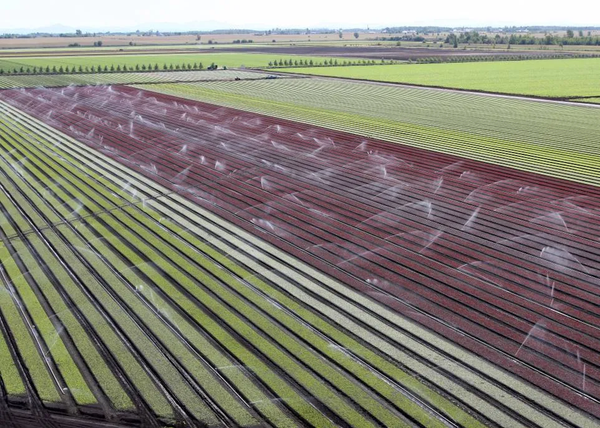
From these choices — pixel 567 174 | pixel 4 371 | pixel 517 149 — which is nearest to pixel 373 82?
pixel 517 149

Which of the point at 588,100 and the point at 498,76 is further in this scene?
the point at 498,76

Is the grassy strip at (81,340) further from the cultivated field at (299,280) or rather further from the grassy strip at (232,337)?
the grassy strip at (232,337)

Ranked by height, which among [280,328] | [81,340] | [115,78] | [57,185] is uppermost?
[115,78]

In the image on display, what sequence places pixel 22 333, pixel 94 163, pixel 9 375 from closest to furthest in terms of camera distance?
pixel 9 375, pixel 22 333, pixel 94 163

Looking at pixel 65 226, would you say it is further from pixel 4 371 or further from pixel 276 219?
pixel 4 371

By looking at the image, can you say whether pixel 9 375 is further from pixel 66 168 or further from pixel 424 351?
pixel 66 168

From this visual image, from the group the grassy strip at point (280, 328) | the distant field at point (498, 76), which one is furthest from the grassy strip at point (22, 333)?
the distant field at point (498, 76)

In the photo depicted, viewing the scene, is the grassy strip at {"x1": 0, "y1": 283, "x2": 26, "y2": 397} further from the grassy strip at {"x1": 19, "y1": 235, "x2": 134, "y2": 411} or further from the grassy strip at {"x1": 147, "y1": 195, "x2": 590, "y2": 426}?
the grassy strip at {"x1": 147, "y1": 195, "x2": 590, "y2": 426}

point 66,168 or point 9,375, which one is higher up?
point 66,168

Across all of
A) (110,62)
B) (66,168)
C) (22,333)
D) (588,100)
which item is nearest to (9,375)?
(22,333)
